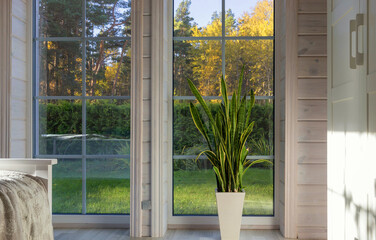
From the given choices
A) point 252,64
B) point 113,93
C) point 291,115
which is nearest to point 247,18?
point 252,64

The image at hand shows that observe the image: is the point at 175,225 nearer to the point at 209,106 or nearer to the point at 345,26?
the point at 209,106

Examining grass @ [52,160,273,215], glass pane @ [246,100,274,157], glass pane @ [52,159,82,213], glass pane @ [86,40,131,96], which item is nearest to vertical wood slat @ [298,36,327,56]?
glass pane @ [246,100,274,157]

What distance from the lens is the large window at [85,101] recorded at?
3920 mm

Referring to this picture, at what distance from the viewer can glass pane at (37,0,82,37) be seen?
13.0ft

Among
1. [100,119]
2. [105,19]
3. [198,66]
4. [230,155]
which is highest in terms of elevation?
[105,19]

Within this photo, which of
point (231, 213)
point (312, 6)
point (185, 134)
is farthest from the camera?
point (185, 134)

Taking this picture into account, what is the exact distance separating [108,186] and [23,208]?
1867 millimetres

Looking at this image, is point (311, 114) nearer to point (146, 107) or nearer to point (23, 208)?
point (146, 107)

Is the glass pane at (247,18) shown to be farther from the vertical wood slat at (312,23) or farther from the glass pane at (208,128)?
the glass pane at (208,128)

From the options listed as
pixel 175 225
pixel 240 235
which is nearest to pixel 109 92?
pixel 175 225

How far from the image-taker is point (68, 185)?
155 inches

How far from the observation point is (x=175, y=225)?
391 centimetres

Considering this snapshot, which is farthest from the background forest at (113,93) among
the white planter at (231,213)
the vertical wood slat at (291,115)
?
the white planter at (231,213)

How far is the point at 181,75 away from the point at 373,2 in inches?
93.3
